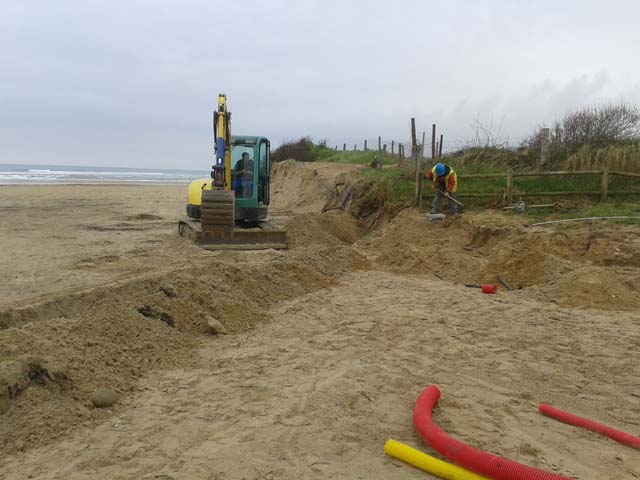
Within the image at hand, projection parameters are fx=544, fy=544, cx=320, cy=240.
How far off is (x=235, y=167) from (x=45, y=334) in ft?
34.2

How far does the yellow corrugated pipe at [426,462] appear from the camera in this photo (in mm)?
3072

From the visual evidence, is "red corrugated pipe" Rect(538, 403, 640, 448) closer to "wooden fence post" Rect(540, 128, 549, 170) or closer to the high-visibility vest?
the high-visibility vest

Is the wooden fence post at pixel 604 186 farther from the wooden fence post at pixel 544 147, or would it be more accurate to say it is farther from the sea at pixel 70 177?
the sea at pixel 70 177

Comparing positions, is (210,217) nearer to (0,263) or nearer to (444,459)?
(0,263)

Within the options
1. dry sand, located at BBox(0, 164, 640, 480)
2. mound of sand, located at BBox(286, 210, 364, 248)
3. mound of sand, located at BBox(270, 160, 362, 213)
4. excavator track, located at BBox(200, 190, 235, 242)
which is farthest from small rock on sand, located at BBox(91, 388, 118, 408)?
mound of sand, located at BBox(270, 160, 362, 213)

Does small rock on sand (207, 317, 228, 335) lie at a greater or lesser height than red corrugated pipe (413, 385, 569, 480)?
lesser

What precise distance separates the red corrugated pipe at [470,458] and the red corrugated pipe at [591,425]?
0.88m

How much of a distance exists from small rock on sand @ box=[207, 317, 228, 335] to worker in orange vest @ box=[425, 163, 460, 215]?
836 centimetres

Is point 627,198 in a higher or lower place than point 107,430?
higher

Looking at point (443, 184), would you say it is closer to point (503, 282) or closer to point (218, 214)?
point (503, 282)

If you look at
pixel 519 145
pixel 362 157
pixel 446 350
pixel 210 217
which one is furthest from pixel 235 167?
pixel 362 157

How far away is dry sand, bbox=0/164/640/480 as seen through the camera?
3465 millimetres

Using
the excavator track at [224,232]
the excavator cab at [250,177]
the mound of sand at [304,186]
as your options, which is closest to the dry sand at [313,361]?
the excavator track at [224,232]

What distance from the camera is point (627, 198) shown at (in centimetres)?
1288
